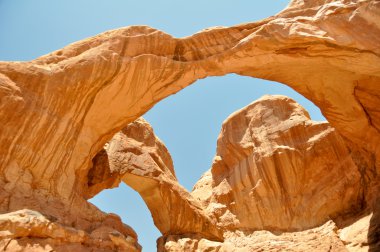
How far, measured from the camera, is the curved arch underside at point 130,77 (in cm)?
931

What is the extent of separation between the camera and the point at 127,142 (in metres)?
14.7

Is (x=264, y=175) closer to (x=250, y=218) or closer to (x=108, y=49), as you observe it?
(x=250, y=218)

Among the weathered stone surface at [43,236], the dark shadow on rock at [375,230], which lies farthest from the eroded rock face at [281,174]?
the weathered stone surface at [43,236]

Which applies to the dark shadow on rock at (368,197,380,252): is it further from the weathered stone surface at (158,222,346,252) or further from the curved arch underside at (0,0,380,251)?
the curved arch underside at (0,0,380,251)

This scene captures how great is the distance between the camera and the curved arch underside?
9.31 metres

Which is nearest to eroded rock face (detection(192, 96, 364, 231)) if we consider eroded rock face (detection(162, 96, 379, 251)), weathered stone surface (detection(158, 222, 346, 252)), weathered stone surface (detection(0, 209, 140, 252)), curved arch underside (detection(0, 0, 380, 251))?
eroded rock face (detection(162, 96, 379, 251))

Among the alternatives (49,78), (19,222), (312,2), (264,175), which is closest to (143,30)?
(49,78)

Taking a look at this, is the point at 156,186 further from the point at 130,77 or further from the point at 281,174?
the point at 281,174

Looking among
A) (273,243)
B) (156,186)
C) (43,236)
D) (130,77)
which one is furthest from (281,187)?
(43,236)

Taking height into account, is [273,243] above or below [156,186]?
below

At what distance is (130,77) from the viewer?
35.5ft

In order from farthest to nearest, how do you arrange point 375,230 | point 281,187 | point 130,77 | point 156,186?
1. point 281,187
2. point 156,186
3. point 375,230
4. point 130,77

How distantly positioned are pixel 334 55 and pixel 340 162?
578 centimetres

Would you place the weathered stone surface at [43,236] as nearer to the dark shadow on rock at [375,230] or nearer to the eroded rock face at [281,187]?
the eroded rock face at [281,187]
